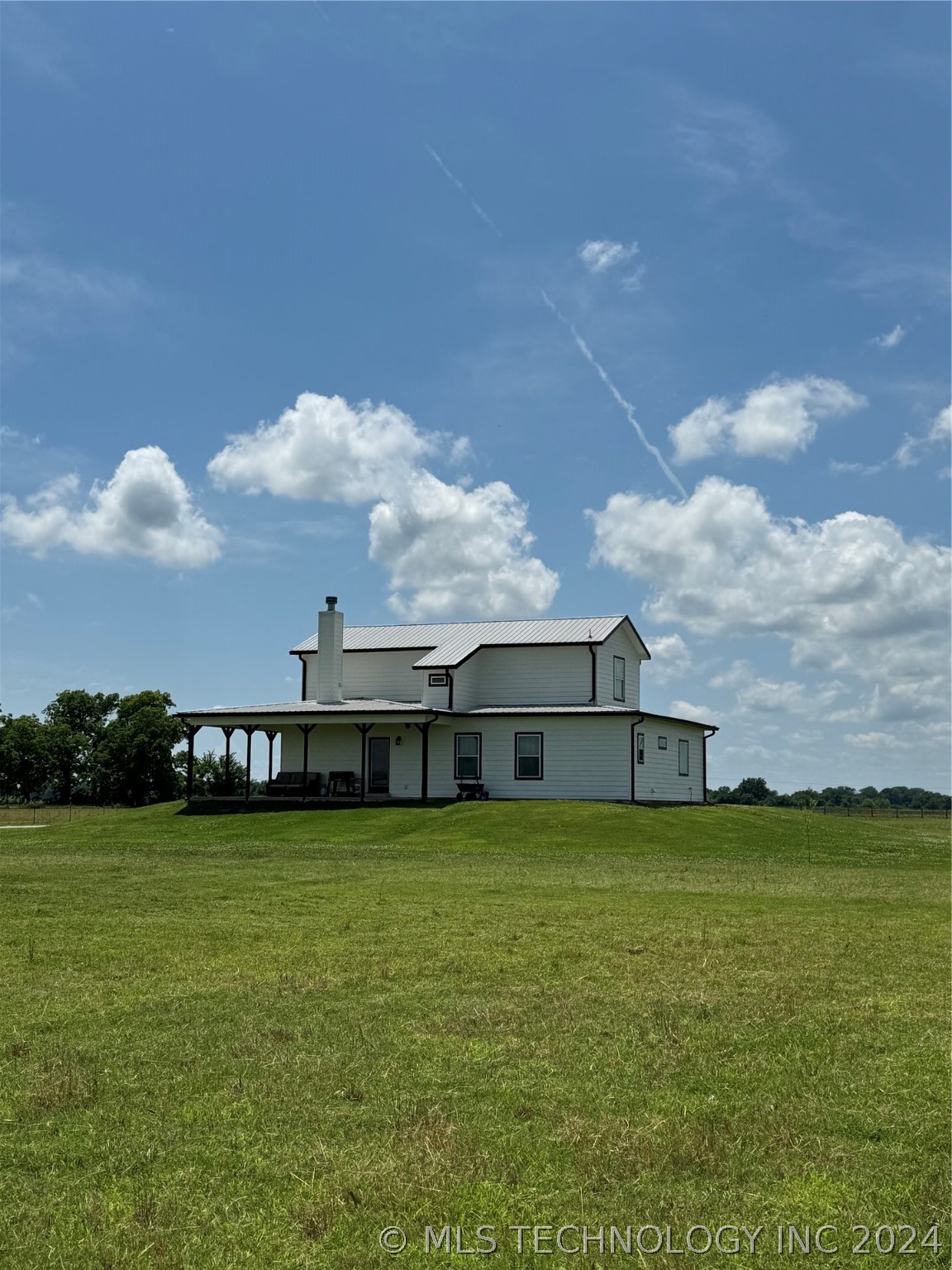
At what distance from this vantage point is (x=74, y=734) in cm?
8000

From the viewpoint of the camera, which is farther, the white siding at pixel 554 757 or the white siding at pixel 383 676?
the white siding at pixel 383 676

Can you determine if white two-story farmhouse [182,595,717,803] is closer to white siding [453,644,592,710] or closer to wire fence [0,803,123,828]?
white siding [453,644,592,710]

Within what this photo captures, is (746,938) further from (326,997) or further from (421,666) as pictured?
(421,666)

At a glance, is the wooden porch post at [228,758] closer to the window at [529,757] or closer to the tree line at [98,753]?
the window at [529,757]

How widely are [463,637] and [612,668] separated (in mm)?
6312

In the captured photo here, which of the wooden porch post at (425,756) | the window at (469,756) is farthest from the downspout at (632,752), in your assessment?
the wooden porch post at (425,756)

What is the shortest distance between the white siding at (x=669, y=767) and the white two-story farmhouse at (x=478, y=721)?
77mm

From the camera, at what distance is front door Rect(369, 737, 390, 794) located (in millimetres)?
44156

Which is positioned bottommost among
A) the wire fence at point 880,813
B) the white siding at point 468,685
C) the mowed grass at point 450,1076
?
the wire fence at point 880,813

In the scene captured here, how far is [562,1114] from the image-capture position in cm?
589

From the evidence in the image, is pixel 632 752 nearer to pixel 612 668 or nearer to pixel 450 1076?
pixel 612 668

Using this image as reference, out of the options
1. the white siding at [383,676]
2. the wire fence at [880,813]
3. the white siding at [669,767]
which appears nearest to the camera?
the white siding at [669,767]

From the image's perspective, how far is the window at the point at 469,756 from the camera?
1672 inches

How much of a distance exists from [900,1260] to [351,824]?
102 ft
